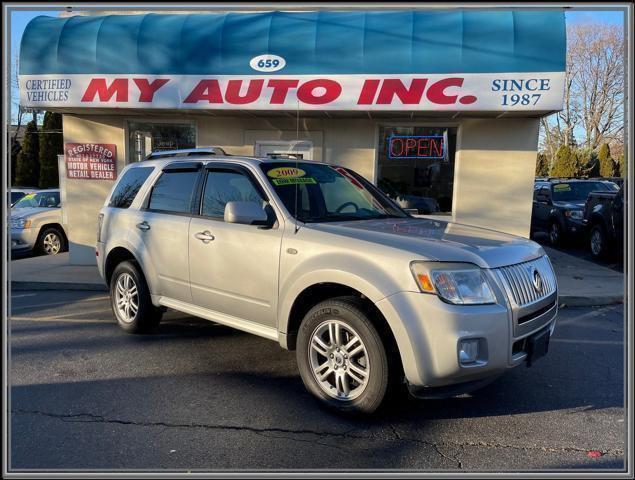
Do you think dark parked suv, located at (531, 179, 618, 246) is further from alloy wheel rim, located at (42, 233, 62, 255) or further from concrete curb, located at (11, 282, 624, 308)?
alloy wheel rim, located at (42, 233, 62, 255)

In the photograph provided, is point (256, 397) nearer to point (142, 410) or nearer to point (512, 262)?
point (142, 410)

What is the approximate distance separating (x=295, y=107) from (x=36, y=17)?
5154 mm

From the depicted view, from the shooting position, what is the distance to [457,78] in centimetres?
762

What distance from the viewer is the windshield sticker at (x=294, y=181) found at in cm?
437

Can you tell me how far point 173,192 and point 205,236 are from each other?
91 centimetres

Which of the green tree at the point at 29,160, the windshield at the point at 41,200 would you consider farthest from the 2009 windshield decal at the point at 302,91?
the green tree at the point at 29,160

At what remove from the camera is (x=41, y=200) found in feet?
42.0

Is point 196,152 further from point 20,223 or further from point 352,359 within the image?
point 20,223

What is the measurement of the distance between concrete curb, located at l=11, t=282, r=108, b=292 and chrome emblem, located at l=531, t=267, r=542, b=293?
677cm

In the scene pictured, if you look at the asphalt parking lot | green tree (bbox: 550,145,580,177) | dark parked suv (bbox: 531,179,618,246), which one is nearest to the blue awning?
the asphalt parking lot

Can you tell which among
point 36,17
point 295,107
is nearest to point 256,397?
point 295,107

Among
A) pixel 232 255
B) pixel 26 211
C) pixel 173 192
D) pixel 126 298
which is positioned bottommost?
pixel 126 298

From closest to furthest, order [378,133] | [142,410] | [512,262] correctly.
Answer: [512,262] < [142,410] < [378,133]

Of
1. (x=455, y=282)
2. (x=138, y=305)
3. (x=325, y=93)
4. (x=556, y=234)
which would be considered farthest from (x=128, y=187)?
(x=556, y=234)
